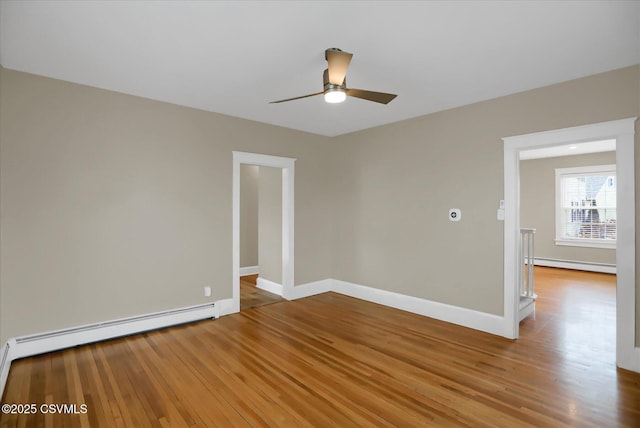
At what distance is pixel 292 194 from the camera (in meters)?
5.02

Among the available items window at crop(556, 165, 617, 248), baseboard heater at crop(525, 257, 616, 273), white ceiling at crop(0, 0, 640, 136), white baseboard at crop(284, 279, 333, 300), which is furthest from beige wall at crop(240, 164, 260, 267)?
window at crop(556, 165, 617, 248)

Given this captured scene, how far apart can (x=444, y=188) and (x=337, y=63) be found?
2396 mm

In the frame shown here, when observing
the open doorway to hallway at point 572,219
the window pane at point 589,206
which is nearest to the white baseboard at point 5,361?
the open doorway to hallway at point 572,219

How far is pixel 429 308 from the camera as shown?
417 centimetres

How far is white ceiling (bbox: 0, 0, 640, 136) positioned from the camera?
6.55 feet

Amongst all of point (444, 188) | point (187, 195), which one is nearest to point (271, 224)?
point (187, 195)

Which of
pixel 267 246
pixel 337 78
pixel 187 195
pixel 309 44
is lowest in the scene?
pixel 267 246

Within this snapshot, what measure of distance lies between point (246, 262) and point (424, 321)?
Result: 418 centimetres

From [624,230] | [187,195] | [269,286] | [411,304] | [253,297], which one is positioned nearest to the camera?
[624,230]

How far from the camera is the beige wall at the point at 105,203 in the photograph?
290 centimetres

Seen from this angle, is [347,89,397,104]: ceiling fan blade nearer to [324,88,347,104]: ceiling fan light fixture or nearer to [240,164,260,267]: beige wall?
[324,88,347,104]: ceiling fan light fixture

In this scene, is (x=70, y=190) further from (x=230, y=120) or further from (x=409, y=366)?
(x=409, y=366)

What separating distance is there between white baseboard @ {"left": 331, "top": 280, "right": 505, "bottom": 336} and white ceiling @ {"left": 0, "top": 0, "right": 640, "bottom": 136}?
2.60m

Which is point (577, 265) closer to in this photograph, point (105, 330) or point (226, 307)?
point (226, 307)
